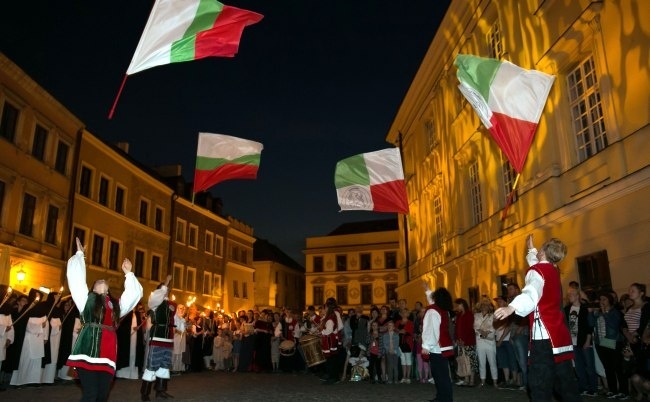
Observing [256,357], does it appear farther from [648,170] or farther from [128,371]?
[648,170]

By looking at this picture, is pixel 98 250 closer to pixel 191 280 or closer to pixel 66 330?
pixel 191 280

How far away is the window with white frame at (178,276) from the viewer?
35406mm

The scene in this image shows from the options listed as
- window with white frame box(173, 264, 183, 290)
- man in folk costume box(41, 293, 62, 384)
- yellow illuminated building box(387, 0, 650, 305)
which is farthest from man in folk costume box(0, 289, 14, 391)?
window with white frame box(173, 264, 183, 290)

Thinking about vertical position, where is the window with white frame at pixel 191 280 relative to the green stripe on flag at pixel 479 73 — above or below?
below

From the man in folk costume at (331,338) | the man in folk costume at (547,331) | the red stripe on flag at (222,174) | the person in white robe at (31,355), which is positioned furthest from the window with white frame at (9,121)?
the man in folk costume at (547,331)

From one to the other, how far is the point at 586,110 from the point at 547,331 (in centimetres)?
828

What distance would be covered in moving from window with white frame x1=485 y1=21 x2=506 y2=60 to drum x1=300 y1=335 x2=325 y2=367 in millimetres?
9968

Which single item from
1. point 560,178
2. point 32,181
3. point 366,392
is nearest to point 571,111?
point 560,178

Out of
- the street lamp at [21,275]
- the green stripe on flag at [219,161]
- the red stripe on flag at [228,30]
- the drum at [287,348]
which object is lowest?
the drum at [287,348]

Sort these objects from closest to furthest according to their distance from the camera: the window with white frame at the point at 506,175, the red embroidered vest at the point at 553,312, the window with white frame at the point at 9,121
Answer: the red embroidered vest at the point at 553,312
the window with white frame at the point at 506,175
the window with white frame at the point at 9,121

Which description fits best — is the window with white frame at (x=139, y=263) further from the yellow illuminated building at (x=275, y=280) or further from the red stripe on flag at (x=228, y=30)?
the yellow illuminated building at (x=275, y=280)

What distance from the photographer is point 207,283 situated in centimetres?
4059

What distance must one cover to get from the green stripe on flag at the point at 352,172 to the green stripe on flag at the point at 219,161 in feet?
9.39

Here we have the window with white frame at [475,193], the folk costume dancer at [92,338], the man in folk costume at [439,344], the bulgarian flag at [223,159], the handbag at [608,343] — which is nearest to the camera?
the folk costume dancer at [92,338]
